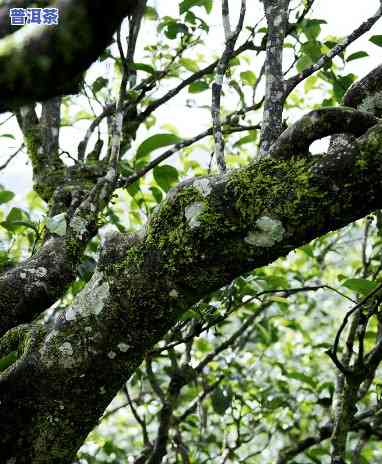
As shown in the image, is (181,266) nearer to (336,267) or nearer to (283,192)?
(283,192)

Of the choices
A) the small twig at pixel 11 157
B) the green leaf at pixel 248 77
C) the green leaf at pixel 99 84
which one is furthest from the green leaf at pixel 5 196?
the green leaf at pixel 248 77

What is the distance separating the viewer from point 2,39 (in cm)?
72

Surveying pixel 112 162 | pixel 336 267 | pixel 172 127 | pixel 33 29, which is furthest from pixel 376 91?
pixel 336 267

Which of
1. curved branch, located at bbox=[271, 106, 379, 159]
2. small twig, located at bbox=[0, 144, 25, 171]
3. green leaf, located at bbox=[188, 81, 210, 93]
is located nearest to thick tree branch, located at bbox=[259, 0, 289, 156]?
curved branch, located at bbox=[271, 106, 379, 159]

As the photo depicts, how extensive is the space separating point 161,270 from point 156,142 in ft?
3.60

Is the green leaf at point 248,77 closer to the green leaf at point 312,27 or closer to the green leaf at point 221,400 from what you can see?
the green leaf at point 312,27

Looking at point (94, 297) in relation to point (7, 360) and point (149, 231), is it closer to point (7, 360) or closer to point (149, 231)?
point (149, 231)

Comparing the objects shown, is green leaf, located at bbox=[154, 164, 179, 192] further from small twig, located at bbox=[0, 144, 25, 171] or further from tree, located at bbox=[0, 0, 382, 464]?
small twig, located at bbox=[0, 144, 25, 171]

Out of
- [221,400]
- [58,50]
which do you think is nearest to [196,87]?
[221,400]

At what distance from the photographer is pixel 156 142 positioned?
7.84ft

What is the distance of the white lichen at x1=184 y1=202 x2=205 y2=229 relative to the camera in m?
A: 1.34

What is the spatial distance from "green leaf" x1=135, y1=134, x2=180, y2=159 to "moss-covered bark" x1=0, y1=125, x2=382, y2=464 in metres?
0.94

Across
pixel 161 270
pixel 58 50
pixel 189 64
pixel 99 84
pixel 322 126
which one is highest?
pixel 189 64

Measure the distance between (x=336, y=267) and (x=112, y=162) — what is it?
3265 millimetres
